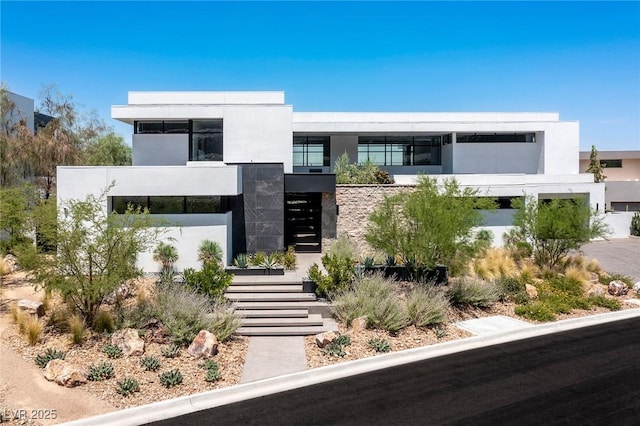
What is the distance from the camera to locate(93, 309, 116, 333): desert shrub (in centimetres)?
1132

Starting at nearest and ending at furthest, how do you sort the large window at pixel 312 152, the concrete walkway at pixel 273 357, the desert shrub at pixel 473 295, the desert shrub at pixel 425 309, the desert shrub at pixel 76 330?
the concrete walkway at pixel 273 357 → the desert shrub at pixel 76 330 → the desert shrub at pixel 425 309 → the desert shrub at pixel 473 295 → the large window at pixel 312 152

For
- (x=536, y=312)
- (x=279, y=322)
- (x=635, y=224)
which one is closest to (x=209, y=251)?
(x=279, y=322)

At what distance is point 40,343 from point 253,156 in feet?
43.8

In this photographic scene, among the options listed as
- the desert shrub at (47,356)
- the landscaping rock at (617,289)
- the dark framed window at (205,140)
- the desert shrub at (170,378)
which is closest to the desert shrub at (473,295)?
the landscaping rock at (617,289)

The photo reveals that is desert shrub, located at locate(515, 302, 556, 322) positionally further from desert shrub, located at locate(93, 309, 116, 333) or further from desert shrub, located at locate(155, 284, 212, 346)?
desert shrub, located at locate(93, 309, 116, 333)

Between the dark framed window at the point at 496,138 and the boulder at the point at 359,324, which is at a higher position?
the dark framed window at the point at 496,138

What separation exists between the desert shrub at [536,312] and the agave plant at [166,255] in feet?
39.8

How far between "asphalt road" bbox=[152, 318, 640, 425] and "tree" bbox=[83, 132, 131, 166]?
99.0 ft

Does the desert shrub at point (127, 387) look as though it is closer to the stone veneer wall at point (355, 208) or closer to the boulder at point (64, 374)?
the boulder at point (64, 374)

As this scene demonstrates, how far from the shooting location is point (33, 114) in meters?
34.5

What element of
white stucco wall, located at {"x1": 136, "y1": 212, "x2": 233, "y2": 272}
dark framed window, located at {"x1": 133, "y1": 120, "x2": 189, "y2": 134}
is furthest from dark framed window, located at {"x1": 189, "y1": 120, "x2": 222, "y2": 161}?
white stucco wall, located at {"x1": 136, "y1": 212, "x2": 233, "y2": 272}

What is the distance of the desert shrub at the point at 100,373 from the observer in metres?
9.10

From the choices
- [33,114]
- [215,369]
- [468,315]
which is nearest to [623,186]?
[468,315]

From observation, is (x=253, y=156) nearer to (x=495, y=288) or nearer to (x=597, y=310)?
(x=495, y=288)
